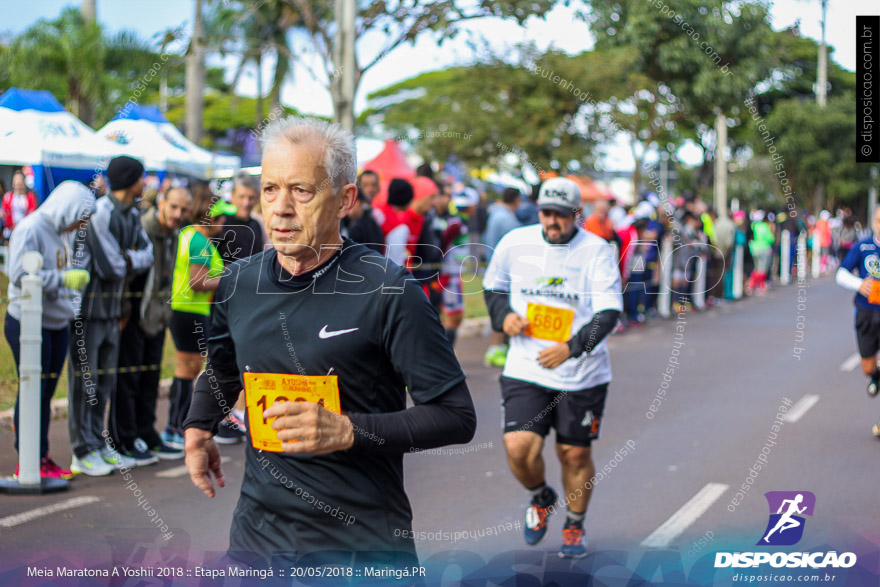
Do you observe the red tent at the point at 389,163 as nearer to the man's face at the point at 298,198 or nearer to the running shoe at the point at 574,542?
the running shoe at the point at 574,542

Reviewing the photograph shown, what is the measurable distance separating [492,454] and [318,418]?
16.3 ft

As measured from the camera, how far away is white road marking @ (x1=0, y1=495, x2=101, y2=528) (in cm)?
504

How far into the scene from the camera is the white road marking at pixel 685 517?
16.5 ft

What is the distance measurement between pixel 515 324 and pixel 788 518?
1.87 meters

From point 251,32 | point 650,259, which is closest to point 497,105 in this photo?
point 650,259

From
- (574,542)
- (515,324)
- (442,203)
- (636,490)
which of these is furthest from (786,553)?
(442,203)

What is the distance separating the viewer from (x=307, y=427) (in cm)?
208

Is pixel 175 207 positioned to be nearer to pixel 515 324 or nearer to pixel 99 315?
pixel 99 315

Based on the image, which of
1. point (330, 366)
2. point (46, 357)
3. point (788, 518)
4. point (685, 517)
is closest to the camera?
point (330, 366)

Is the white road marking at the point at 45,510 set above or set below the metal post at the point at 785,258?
below

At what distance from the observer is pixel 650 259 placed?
48.2 feet

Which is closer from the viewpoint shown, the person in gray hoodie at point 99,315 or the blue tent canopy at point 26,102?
the person in gray hoodie at point 99,315

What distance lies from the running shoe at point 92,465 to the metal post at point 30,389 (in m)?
0.34

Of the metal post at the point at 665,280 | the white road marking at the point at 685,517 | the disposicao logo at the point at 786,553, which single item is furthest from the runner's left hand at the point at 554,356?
the metal post at the point at 665,280
